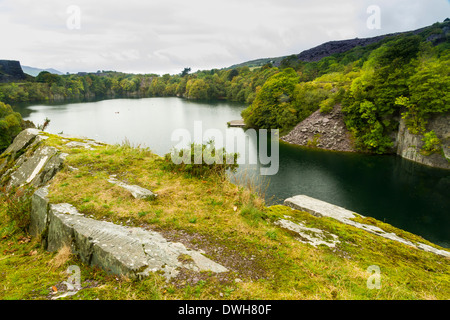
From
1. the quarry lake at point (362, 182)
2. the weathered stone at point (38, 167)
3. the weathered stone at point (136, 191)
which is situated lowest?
the quarry lake at point (362, 182)

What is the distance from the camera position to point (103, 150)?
10.4 metres

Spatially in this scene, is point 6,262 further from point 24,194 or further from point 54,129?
point 54,129

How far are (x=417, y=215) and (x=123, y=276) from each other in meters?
21.8

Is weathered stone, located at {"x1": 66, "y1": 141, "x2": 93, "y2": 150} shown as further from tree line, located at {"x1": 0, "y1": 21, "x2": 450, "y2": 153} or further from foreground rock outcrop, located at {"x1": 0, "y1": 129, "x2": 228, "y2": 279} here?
tree line, located at {"x1": 0, "y1": 21, "x2": 450, "y2": 153}

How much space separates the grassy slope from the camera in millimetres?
3939

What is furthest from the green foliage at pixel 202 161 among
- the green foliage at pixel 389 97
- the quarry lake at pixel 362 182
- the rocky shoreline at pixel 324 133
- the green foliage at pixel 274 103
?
the green foliage at pixel 274 103

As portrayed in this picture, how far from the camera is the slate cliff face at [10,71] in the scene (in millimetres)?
104250

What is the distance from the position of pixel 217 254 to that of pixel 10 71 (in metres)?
149

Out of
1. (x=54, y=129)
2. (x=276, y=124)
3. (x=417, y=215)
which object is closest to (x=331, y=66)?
(x=276, y=124)

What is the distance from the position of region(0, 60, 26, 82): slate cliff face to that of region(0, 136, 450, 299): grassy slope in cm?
13658

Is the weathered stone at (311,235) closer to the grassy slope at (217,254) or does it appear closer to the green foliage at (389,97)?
the grassy slope at (217,254)

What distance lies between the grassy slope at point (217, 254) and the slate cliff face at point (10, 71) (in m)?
137

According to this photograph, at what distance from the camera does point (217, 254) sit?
497cm

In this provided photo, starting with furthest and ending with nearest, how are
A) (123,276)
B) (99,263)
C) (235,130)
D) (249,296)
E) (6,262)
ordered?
1. (235,130)
2. (6,262)
3. (99,263)
4. (123,276)
5. (249,296)
